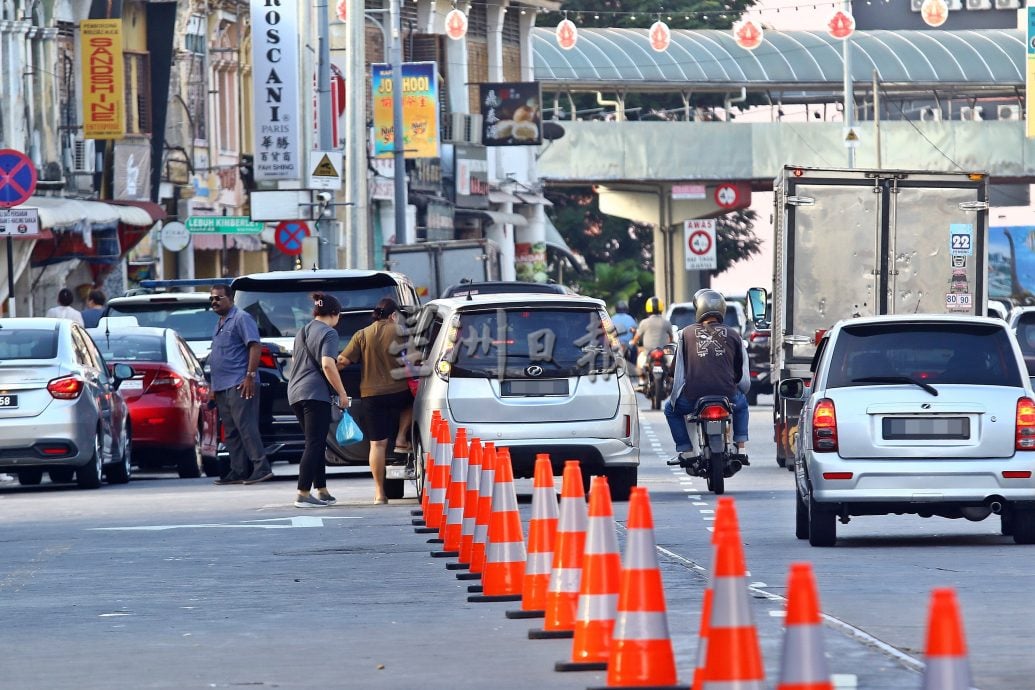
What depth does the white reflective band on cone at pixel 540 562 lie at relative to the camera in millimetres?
11055

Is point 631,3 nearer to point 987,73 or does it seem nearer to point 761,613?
point 987,73

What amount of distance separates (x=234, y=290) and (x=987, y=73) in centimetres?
6118

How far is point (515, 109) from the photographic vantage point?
6825 cm

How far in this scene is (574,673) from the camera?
9531 millimetres

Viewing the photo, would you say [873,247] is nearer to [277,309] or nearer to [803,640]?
[277,309]

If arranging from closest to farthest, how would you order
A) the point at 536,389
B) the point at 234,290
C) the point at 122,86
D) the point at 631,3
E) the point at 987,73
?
the point at 536,389 < the point at 234,290 < the point at 122,86 < the point at 987,73 < the point at 631,3

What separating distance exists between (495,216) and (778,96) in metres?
17.3

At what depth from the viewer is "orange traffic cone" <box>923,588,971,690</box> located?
566cm

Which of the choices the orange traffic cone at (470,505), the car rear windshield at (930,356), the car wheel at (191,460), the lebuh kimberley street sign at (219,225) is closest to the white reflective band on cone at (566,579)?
the orange traffic cone at (470,505)

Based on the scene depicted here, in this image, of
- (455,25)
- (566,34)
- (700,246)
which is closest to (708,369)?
(700,246)

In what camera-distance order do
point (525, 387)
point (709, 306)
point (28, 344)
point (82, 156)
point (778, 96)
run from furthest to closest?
point (778, 96), point (82, 156), point (28, 344), point (709, 306), point (525, 387)

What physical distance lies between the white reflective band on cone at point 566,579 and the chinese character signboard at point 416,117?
47703 mm

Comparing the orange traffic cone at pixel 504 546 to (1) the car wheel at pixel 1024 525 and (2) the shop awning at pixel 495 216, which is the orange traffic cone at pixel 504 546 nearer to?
(1) the car wheel at pixel 1024 525

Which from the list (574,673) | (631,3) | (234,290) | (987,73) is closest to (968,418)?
(574,673)
